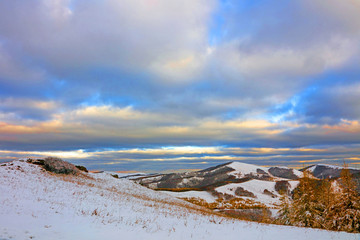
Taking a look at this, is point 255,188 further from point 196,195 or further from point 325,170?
point 325,170

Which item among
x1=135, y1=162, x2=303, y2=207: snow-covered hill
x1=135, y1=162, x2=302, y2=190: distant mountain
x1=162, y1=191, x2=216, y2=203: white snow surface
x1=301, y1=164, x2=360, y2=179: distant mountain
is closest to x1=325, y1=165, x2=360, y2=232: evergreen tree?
x1=135, y1=162, x2=303, y2=207: snow-covered hill

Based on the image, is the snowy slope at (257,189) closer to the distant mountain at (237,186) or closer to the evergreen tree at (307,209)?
the distant mountain at (237,186)

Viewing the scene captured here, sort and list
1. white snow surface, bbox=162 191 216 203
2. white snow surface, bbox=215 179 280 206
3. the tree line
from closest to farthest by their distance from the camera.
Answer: the tree line
white snow surface, bbox=162 191 216 203
white snow surface, bbox=215 179 280 206

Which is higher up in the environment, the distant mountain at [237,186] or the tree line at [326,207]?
the tree line at [326,207]

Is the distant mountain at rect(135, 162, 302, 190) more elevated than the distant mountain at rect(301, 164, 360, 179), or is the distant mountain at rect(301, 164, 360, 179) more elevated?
the distant mountain at rect(135, 162, 302, 190)

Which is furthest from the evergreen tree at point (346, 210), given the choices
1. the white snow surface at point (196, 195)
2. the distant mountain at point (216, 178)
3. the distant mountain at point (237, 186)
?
the distant mountain at point (216, 178)

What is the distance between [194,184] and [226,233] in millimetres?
79825

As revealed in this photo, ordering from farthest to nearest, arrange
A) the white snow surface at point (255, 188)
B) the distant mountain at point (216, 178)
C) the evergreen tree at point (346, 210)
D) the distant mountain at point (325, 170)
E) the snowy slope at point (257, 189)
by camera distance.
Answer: the distant mountain at point (325, 170) < the distant mountain at point (216, 178) < the white snow surface at point (255, 188) < the snowy slope at point (257, 189) < the evergreen tree at point (346, 210)

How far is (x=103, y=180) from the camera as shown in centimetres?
4166

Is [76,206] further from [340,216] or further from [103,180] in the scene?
[103,180]

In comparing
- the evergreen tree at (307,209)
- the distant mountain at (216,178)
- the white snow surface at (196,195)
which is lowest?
the distant mountain at (216,178)

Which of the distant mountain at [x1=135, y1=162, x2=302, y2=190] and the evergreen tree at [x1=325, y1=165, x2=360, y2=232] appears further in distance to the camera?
the distant mountain at [x1=135, y1=162, x2=302, y2=190]

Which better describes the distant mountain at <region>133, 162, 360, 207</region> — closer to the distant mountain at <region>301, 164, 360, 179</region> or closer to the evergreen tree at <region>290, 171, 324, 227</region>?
the distant mountain at <region>301, 164, 360, 179</region>

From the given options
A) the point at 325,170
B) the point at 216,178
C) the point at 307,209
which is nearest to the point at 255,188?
the point at 216,178
